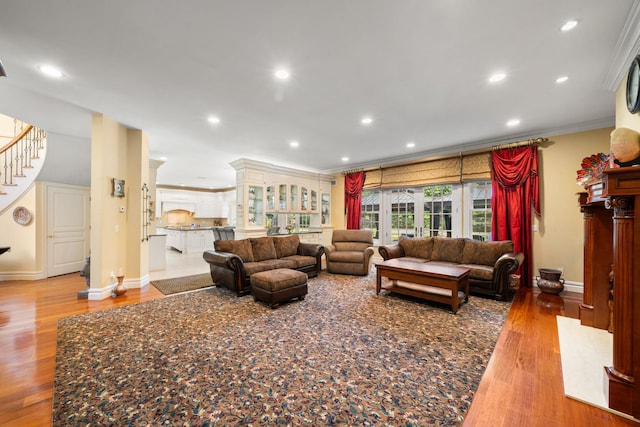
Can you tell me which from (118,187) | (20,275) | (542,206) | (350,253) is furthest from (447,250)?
(20,275)

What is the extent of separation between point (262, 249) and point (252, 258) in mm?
270

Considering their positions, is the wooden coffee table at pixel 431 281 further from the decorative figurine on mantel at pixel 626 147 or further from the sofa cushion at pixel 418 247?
the decorative figurine on mantel at pixel 626 147

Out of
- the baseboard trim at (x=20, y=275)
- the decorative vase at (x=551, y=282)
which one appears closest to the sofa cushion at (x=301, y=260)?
the decorative vase at (x=551, y=282)

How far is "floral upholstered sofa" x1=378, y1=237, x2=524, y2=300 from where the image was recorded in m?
3.75

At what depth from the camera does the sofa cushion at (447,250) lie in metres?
4.67

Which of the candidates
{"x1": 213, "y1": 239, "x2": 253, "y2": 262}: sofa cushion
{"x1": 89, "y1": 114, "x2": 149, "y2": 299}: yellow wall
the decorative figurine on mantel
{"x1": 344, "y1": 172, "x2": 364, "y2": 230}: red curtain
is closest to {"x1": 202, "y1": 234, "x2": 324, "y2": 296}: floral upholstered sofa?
{"x1": 213, "y1": 239, "x2": 253, "y2": 262}: sofa cushion

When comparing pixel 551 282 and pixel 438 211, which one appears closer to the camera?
pixel 551 282

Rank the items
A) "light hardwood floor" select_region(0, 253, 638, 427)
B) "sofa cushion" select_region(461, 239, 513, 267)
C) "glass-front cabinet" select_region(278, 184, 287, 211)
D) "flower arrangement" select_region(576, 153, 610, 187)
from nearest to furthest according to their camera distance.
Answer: "light hardwood floor" select_region(0, 253, 638, 427) → "flower arrangement" select_region(576, 153, 610, 187) → "sofa cushion" select_region(461, 239, 513, 267) → "glass-front cabinet" select_region(278, 184, 287, 211)

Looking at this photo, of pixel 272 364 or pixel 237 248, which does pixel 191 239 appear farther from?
pixel 272 364

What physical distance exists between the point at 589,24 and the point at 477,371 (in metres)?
2.85

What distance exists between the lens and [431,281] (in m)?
3.50

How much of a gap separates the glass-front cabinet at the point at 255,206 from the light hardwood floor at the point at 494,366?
265 centimetres

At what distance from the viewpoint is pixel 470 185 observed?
532 cm

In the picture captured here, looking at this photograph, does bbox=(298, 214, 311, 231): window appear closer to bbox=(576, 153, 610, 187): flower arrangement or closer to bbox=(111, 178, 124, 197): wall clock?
bbox=(111, 178, 124, 197): wall clock
